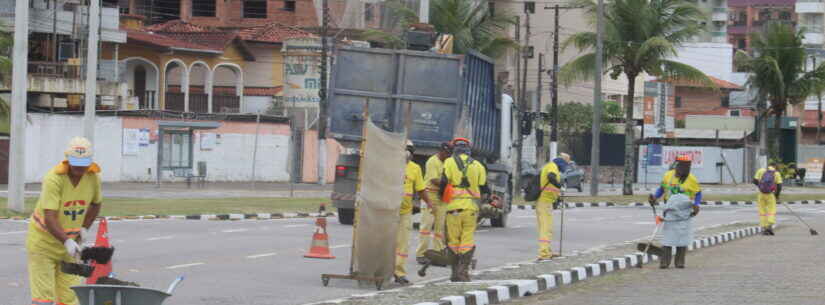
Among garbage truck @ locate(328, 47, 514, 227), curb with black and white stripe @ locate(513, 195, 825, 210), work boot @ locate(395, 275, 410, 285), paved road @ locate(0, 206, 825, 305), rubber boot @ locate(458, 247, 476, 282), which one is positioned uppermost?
garbage truck @ locate(328, 47, 514, 227)

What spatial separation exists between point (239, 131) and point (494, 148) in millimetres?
A: 26935

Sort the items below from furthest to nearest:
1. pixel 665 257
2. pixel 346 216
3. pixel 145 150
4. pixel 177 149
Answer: pixel 145 150 < pixel 177 149 < pixel 346 216 < pixel 665 257

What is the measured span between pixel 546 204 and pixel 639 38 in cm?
2993

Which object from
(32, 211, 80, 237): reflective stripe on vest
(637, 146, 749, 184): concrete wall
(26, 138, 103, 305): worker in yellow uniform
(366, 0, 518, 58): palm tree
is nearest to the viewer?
(26, 138, 103, 305): worker in yellow uniform

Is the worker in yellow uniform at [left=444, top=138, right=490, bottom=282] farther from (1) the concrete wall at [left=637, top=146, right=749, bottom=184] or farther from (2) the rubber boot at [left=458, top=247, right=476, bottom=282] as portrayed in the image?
(1) the concrete wall at [left=637, top=146, right=749, bottom=184]

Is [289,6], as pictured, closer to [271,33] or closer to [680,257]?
[271,33]

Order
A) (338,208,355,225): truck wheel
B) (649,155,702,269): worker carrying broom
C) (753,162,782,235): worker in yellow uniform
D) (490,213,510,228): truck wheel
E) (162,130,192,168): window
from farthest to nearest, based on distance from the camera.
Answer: (162,130,192,168): window → (753,162,782,235): worker in yellow uniform → (490,213,510,228): truck wheel → (338,208,355,225): truck wheel → (649,155,702,269): worker carrying broom

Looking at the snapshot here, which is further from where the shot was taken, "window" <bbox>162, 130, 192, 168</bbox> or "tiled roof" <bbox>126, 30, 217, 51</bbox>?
"tiled roof" <bbox>126, 30, 217, 51</bbox>

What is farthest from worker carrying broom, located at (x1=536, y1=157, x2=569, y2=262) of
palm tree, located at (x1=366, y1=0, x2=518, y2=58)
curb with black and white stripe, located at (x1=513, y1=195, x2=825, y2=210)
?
palm tree, located at (x1=366, y1=0, x2=518, y2=58)

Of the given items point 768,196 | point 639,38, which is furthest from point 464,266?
point 639,38

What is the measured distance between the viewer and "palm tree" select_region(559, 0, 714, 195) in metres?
47.3

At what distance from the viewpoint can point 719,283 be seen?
16016mm

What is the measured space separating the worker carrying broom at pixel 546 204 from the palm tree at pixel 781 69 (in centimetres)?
4509

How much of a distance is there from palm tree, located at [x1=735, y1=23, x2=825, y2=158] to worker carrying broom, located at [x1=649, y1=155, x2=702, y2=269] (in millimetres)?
44782
